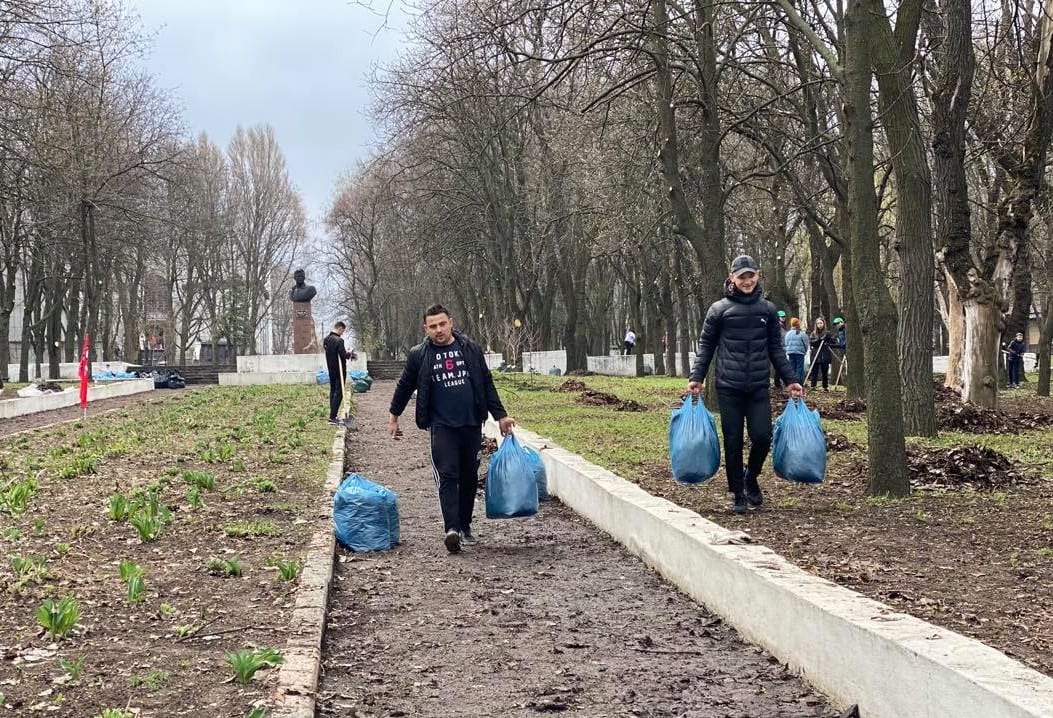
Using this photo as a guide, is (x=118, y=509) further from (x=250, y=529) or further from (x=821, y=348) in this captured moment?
(x=821, y=348)

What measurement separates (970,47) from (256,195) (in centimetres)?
6690

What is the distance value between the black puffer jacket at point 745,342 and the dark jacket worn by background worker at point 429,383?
5.19 feet

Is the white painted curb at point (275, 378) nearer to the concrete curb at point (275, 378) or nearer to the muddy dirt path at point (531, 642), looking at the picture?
the concrete curb at point (275, 378)

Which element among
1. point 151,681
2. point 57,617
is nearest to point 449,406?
point 57,617

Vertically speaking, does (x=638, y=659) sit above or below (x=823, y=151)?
below

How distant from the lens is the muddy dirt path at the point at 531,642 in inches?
201

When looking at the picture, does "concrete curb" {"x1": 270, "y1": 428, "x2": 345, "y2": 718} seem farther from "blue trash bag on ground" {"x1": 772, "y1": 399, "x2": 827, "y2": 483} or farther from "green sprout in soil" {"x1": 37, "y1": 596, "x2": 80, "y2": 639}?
"blue trash bag on ground" {"x1": 772, "y1": 399, "x2": 827, "y2": 483}

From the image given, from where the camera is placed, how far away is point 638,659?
5.81 m

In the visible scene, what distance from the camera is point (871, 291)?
9.27 meters

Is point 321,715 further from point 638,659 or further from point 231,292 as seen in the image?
point 231,292

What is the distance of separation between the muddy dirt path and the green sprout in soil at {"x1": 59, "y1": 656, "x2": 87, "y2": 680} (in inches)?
40.4

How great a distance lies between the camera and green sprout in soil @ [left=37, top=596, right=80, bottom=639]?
561cm

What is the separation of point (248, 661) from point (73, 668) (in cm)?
72

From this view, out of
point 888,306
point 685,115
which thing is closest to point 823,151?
point 685,115
